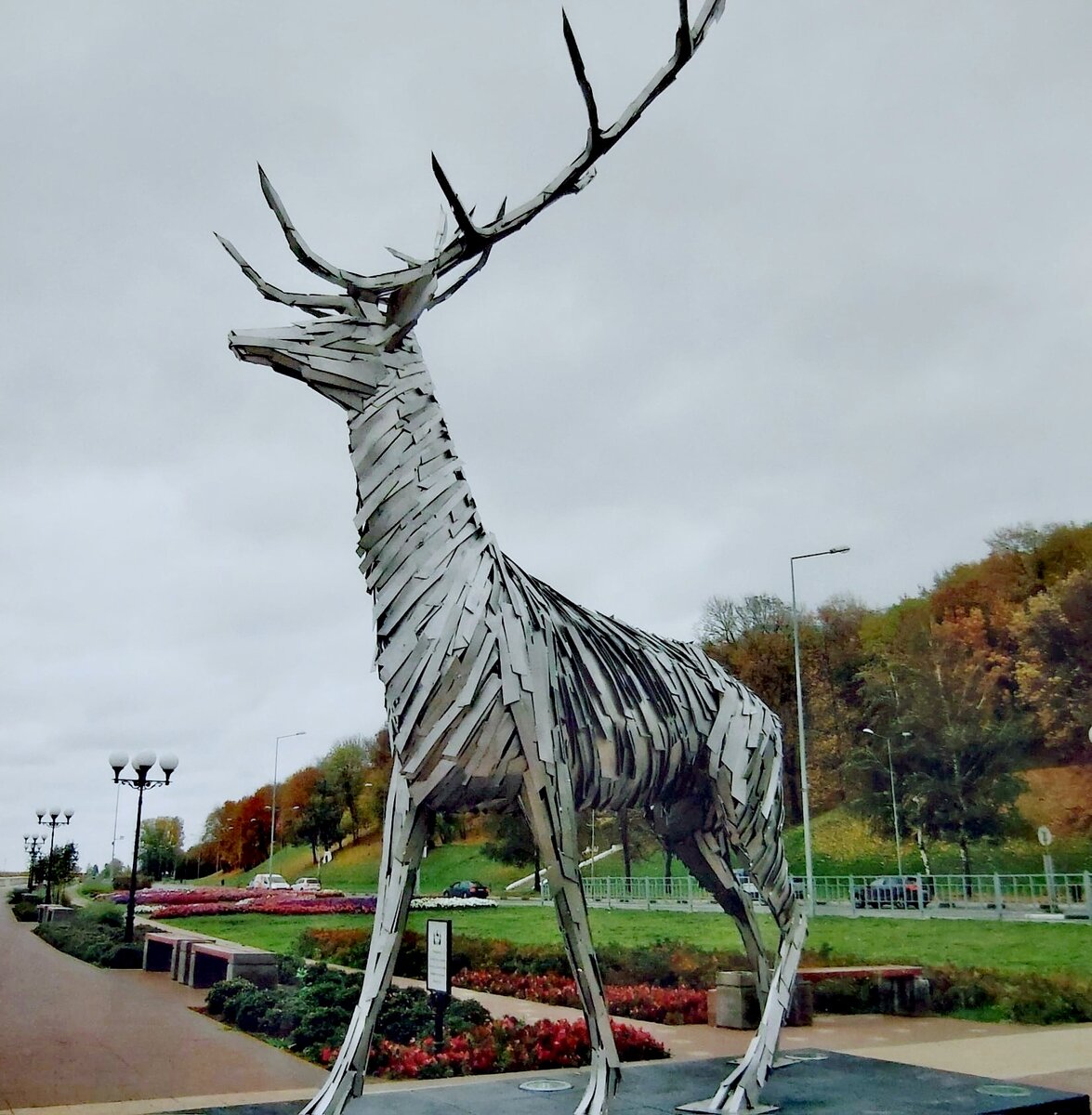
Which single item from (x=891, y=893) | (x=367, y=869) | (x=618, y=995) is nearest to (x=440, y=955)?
(x=618, y=995)

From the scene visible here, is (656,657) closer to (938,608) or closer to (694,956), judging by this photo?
(694,956)

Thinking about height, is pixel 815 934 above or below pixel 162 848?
below

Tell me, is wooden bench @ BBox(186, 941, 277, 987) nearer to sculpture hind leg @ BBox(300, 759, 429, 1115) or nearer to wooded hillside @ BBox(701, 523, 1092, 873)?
sculpture hind leg @ BBox(300, 759, 429, 1115)

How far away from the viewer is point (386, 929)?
184 inches

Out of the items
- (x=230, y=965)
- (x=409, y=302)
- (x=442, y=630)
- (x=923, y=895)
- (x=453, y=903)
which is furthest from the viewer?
(x=923, y=895)

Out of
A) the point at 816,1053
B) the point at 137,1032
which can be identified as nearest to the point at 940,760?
the point at 816,1053

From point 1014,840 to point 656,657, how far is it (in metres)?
14.4

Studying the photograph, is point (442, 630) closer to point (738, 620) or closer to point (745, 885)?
point (745, 885)

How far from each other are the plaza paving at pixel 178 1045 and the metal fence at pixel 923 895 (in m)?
3.87

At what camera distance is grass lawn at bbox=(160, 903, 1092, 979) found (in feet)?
42.7

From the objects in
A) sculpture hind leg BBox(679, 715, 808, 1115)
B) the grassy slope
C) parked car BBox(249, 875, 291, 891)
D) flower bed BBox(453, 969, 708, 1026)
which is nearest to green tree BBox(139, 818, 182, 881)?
the grassy slope

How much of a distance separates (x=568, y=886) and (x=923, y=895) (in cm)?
1438

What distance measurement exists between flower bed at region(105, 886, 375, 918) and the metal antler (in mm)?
10255

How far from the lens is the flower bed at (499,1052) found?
8586mm
